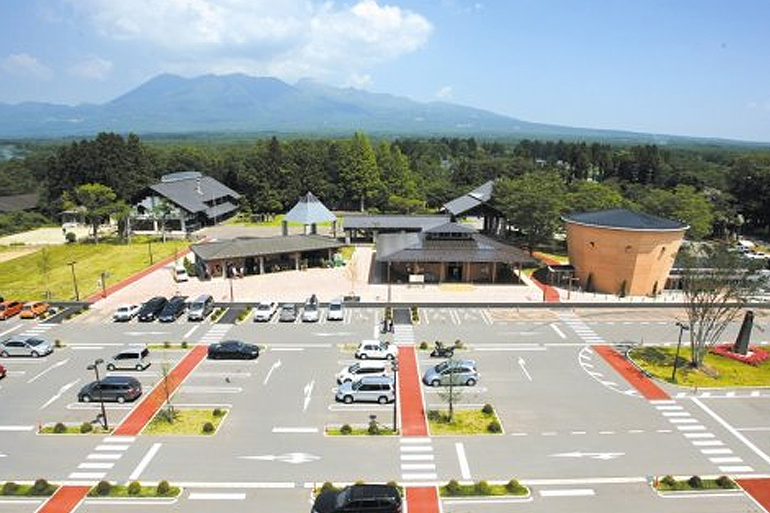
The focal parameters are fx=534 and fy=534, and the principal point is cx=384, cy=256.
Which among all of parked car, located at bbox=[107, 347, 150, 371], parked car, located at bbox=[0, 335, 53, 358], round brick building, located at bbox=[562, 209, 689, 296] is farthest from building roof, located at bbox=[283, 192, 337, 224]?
parked car, located at bbox=[0, 335, 53, 358]

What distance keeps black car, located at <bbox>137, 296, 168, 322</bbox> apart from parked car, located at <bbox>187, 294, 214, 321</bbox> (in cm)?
311

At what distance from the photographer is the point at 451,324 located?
5050cm

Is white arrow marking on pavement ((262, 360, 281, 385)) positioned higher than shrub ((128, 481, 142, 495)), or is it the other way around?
shrub ((128, 481, 142, 495))

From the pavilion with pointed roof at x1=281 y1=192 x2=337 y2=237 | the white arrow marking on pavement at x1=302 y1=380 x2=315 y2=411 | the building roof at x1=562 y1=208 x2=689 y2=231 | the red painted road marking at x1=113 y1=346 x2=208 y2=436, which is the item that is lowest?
the red painted road marking at x1=113 y1=346 x2=208 y2=436

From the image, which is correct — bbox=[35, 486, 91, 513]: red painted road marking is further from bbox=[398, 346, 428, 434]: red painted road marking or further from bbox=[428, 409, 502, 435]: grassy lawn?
bbox=[428, 409, 502, 435]: grassy lawn

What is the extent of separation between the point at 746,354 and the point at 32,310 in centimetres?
6421

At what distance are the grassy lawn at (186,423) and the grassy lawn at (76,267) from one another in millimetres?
33033

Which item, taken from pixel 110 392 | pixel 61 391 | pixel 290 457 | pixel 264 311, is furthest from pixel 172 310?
pixel 290 457

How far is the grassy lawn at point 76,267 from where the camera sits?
201ft

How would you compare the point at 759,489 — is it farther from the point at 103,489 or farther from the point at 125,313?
the point at 125,313

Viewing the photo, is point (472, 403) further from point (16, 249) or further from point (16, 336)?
point (16, 249)

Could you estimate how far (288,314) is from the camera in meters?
51.1

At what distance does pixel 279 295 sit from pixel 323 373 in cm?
2172

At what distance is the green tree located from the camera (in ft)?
247
